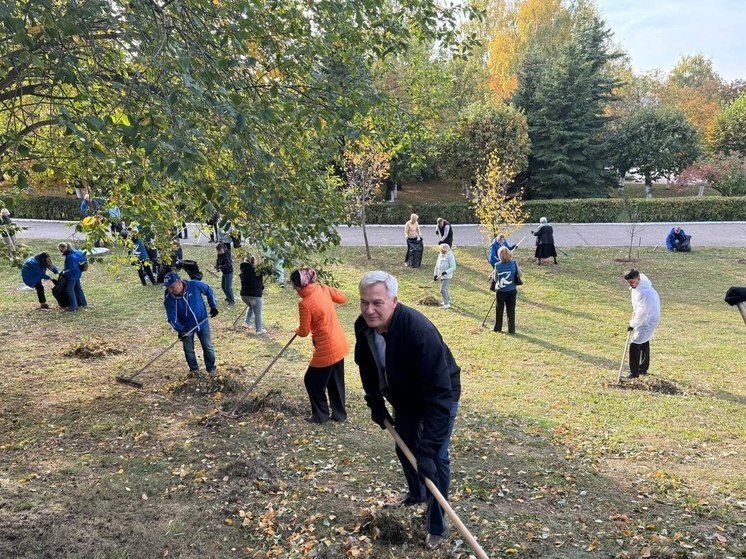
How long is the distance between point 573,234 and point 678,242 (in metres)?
4.18

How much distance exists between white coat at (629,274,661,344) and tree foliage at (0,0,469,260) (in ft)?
15.5

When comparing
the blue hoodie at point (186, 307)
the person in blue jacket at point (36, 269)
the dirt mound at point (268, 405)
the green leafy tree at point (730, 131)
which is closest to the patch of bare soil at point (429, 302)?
the blue hoodie at point (186, 307)

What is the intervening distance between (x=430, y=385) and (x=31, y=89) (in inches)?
199

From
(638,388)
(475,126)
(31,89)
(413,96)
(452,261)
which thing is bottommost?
(638,388)

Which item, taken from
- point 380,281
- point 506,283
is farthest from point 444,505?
point 506,283

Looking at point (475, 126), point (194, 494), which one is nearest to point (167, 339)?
point (194, 494)

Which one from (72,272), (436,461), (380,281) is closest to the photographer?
(380,281)

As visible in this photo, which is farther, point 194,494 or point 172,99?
point 194,494

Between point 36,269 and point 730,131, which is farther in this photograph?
point 730,131

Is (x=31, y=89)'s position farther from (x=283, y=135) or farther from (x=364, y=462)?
(x=364, y=462)

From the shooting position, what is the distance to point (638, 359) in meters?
8.50

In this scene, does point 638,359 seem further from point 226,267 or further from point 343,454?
point 226,267

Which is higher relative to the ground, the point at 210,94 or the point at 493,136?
the point at 493,136

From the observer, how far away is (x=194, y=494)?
4609mm
